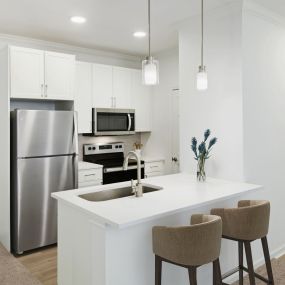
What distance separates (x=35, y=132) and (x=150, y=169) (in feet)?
6.33

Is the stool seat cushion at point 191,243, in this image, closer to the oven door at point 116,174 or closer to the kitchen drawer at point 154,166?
the oven door at point 116,174

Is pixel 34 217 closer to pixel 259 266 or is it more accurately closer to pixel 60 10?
pixel 60 10

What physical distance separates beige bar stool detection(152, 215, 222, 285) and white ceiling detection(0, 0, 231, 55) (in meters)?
2.11

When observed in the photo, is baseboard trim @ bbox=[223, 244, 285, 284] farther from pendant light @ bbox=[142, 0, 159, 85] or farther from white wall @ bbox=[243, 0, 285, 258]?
pendant light @ bbox=[142, 0, 159, 85]

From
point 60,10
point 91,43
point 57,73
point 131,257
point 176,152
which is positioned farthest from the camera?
point 176,152

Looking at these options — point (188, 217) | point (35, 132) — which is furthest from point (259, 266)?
point (35, 132)

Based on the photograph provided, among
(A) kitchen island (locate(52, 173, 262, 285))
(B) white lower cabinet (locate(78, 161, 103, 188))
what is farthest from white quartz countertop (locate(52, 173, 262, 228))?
(B) white lower cabinet (locate(78, 161, 103, 188))

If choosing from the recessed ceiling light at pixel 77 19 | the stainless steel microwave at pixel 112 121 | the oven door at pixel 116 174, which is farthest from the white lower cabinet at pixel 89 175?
the recessed ceiling light at pixel 77 19

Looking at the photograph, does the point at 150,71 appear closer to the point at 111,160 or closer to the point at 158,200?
the point at 158,200

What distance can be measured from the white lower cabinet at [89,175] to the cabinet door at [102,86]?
0.94 metres

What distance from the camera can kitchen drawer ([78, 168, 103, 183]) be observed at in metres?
3.97

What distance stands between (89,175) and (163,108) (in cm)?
170

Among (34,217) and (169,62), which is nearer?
(34,217)

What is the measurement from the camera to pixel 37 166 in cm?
350
